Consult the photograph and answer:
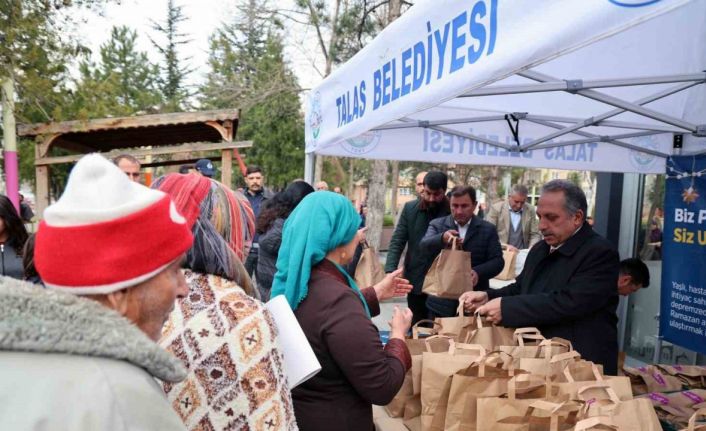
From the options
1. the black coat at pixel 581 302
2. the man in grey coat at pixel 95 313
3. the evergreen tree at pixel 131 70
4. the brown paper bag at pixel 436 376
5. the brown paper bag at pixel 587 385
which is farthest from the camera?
the evergreen tree at pixel 131 70

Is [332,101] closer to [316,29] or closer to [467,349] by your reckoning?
[467,349]

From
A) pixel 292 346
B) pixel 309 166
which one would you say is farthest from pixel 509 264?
pixel 292 346

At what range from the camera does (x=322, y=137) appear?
314 cm

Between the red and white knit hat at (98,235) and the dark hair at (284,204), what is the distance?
300cm

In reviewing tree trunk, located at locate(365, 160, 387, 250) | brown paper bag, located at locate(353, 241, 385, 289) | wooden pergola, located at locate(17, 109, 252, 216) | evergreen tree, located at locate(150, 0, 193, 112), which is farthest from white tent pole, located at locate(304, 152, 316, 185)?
evergreen tree, located at locate(150, 0, 193, 112)

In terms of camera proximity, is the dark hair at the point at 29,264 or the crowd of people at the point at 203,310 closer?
the crowd of people at the point at 203,310

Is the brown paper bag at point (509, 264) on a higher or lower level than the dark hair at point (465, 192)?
lower

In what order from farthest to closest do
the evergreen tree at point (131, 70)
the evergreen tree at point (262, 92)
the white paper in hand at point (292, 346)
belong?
the evergreen tree at point (131, 70) → the evergreen tree at point (262, 92) → the white paper in hand at point (292, 346)

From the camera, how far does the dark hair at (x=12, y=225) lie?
3.31m

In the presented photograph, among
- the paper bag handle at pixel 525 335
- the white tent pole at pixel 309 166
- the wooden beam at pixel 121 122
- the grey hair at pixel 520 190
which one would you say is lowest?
the paper bag handle at pixel 525 335

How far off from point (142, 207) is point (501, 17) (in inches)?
43.5

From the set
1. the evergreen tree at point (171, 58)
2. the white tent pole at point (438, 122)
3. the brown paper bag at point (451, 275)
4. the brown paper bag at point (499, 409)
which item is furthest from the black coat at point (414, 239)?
the evergreen tree at point (171, 58)

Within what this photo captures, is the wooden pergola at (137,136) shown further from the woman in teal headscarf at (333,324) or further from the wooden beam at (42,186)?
the woman in teal headscarf at (333,324)

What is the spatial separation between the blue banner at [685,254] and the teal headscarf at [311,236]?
2804 millimetres
